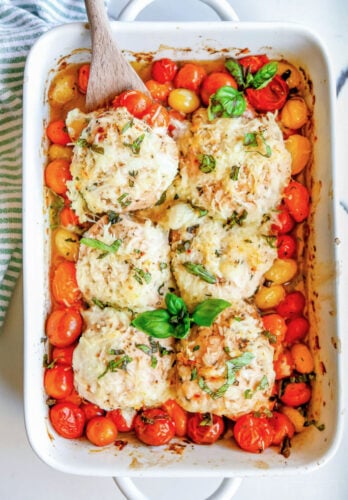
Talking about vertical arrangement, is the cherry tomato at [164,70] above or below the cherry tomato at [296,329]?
above

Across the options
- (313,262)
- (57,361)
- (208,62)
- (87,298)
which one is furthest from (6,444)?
(208,62)

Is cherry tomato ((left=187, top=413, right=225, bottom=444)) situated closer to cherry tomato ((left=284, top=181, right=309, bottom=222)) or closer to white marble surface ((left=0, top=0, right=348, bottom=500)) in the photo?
white marble surface ((left=0, top=0, right=348, bottom=500))

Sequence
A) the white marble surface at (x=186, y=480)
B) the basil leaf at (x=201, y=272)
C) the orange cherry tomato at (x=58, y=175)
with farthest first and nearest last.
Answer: the white marble surface at (x=186, y=480) → the orange cherry tomato at (x=58, y=175) → the basil leaf at (x=201, y=272)

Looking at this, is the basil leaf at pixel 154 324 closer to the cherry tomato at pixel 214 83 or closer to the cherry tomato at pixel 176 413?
the cherry tomato at pixel 176 413

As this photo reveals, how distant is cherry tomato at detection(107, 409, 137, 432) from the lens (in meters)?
3.05

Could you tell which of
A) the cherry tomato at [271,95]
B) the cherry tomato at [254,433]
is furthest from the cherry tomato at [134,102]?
the cherry tomato at [254,433]

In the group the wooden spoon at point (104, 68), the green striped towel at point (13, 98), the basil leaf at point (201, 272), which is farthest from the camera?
the green striped towel at point (13, 98)

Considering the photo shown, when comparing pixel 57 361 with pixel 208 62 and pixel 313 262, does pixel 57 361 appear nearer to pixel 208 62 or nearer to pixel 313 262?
pixel 313 262

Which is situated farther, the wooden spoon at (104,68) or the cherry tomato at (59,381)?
the cherry tomato at (59,381)

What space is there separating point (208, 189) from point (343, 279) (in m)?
0.92

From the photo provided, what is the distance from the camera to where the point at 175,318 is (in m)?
2.90

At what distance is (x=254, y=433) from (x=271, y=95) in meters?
1.61

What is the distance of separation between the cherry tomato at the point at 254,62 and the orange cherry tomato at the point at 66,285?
1276 mm

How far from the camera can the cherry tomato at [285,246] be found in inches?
120
